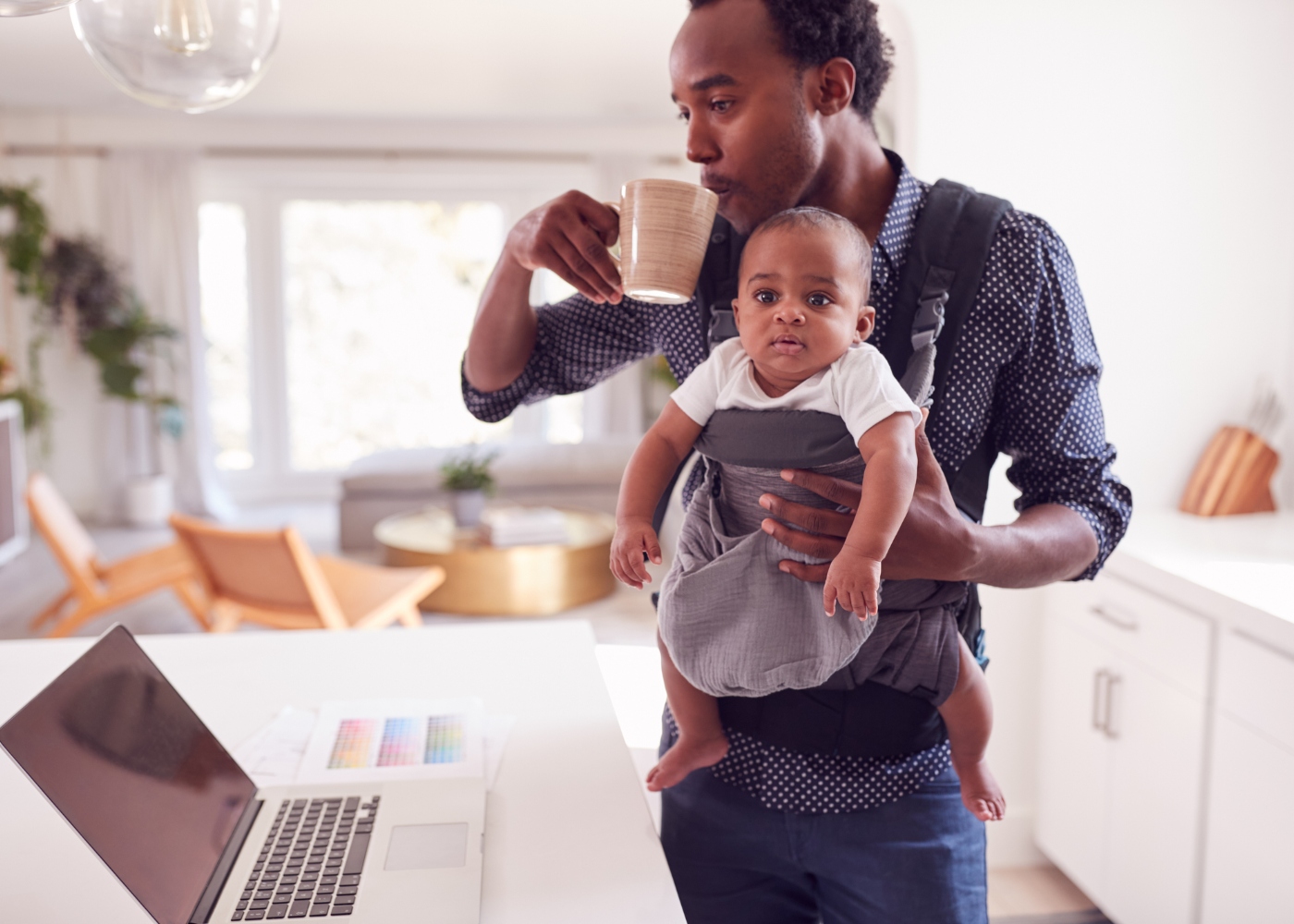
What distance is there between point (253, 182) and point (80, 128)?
108 centimetres

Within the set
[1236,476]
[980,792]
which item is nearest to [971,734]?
[980,792]

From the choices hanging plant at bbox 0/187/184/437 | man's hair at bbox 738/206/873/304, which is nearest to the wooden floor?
hanging plant at bbox 0/187/184/437

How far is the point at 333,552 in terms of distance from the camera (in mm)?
5465

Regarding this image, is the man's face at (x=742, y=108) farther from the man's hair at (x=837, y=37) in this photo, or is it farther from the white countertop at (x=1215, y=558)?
the white countertop at (x=1215, y=558)

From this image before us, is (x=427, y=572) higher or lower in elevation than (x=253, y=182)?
lower

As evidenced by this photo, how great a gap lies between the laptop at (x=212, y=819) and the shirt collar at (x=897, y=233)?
68cm

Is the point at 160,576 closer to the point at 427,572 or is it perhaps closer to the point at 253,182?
the point at 427,572

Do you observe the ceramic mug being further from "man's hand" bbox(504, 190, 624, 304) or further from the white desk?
the white desk

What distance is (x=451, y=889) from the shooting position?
2.76ft

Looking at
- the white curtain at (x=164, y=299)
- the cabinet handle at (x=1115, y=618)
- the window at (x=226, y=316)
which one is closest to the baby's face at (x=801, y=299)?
the cabinet handle at (x=1115, y=618)

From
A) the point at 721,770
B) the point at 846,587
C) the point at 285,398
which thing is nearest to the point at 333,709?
the point at 721,770

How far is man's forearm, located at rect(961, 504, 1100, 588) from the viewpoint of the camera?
3.11 feet

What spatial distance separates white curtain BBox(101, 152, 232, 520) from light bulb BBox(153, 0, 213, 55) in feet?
19.6

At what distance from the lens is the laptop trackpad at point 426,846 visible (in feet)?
2.89
